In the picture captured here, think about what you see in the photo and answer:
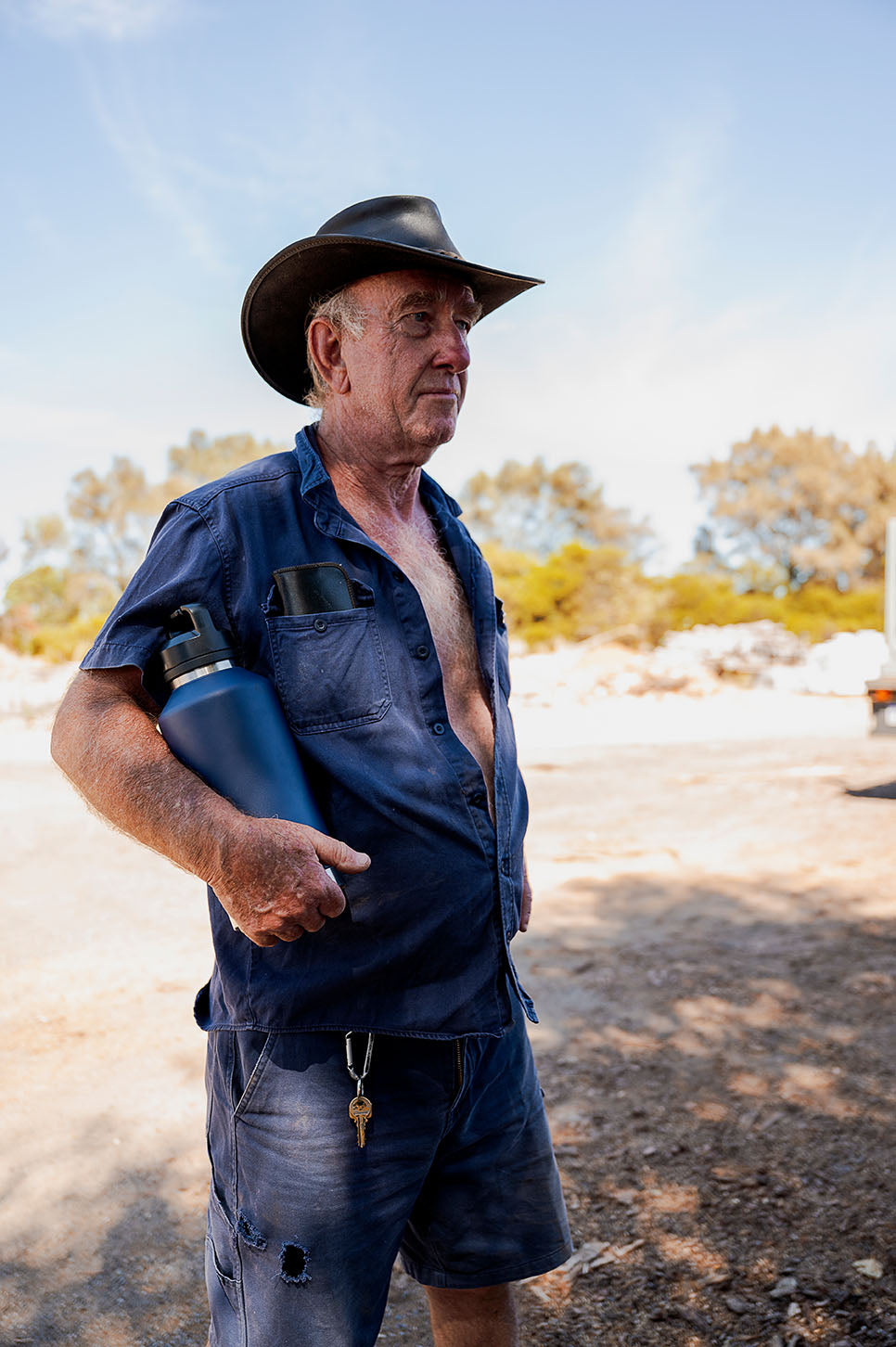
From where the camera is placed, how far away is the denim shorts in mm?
1688

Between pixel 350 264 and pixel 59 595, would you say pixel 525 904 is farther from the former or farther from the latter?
pixel 59 595

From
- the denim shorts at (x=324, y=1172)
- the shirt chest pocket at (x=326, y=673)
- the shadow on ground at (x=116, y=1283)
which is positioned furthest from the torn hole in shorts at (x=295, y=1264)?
the shadow on ground at (x=116, y=1283)

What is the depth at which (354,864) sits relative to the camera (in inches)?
60.9

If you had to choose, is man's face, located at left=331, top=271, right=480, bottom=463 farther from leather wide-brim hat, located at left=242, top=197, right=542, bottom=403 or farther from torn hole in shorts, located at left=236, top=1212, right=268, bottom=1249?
torn hole in shorts, located at left=236, top=1212, right=268, bottom=1249

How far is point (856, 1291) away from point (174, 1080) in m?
2.38

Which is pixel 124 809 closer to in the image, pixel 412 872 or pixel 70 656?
pixel 412 872

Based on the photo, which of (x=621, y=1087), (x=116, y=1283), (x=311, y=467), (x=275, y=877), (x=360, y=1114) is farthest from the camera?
(x=621, y=1087)

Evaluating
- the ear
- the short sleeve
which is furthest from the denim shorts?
the ear

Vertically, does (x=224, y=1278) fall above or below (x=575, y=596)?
below

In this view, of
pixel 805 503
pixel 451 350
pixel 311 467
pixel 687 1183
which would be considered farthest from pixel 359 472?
pixel 805 503

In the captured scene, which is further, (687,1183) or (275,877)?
(687,1183)

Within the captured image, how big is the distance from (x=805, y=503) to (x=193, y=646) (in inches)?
1811

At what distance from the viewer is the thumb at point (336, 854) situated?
1.53 metres

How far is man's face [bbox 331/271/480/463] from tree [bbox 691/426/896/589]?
42.9m
